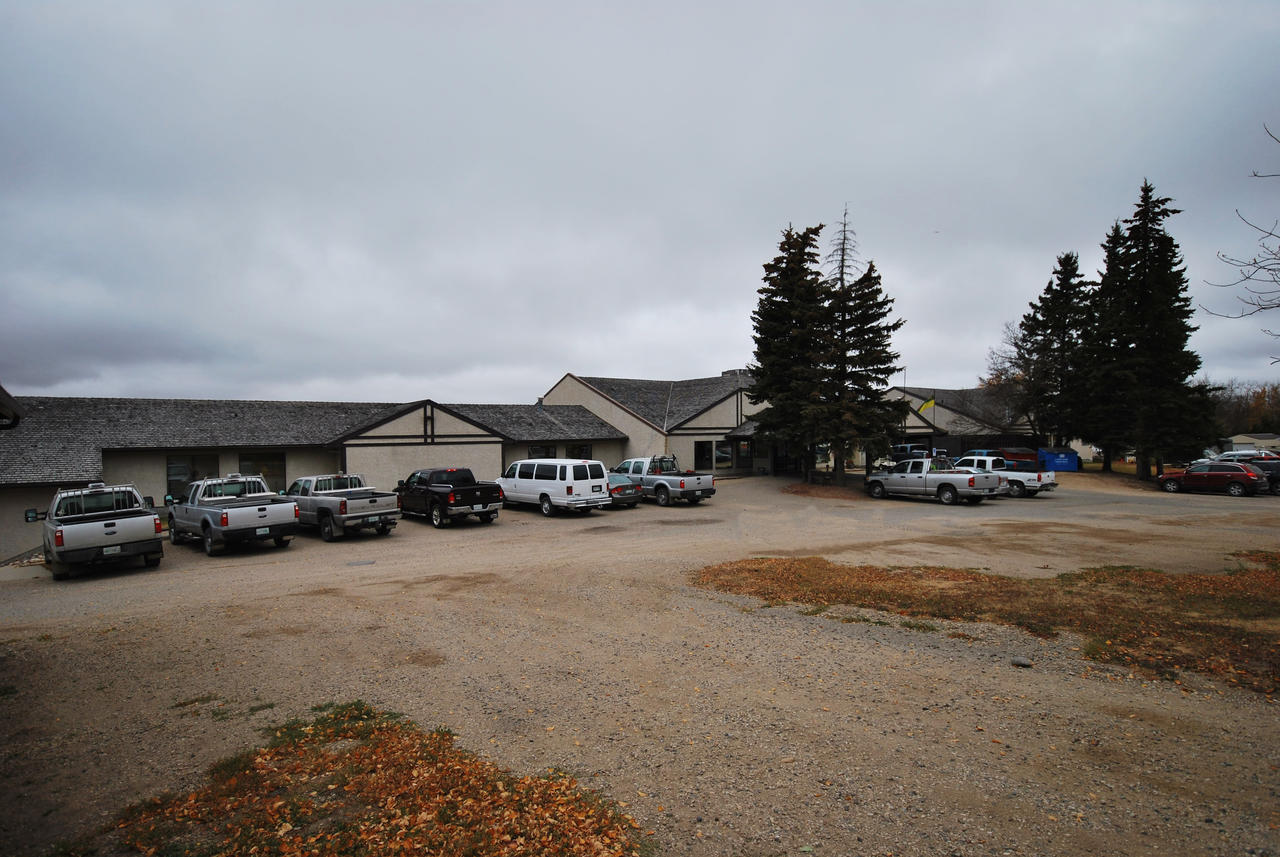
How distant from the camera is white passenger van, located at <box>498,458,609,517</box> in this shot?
23484 mm

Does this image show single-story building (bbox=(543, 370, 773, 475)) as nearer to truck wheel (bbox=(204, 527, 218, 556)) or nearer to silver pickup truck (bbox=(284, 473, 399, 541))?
silver pickup truck (bbox=(284, 473, 399, 541))

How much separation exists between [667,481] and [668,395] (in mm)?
17902

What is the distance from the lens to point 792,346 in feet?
112

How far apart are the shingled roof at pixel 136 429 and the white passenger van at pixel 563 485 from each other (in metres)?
9.56

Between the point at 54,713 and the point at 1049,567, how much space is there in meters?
15.7

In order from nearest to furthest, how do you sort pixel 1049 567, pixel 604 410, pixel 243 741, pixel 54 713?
pixel 243 741 < pixel 54 713 < pixel 1049 567 < pixel 604 410

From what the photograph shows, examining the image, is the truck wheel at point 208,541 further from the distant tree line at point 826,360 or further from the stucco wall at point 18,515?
the distant tree line at point 826,360

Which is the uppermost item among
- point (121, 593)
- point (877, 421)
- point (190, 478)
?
point (877, 421)

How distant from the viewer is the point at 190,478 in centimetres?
2572

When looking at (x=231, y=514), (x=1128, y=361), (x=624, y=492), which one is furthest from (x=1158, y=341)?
(x=231, y=514)

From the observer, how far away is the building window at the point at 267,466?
26.9 meters

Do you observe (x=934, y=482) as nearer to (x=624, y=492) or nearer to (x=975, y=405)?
(x=624, y=492)

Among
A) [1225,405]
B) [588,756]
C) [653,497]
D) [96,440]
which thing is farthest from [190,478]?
[1225,405]

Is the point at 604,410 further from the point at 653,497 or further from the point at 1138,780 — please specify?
the point at 1138,780
